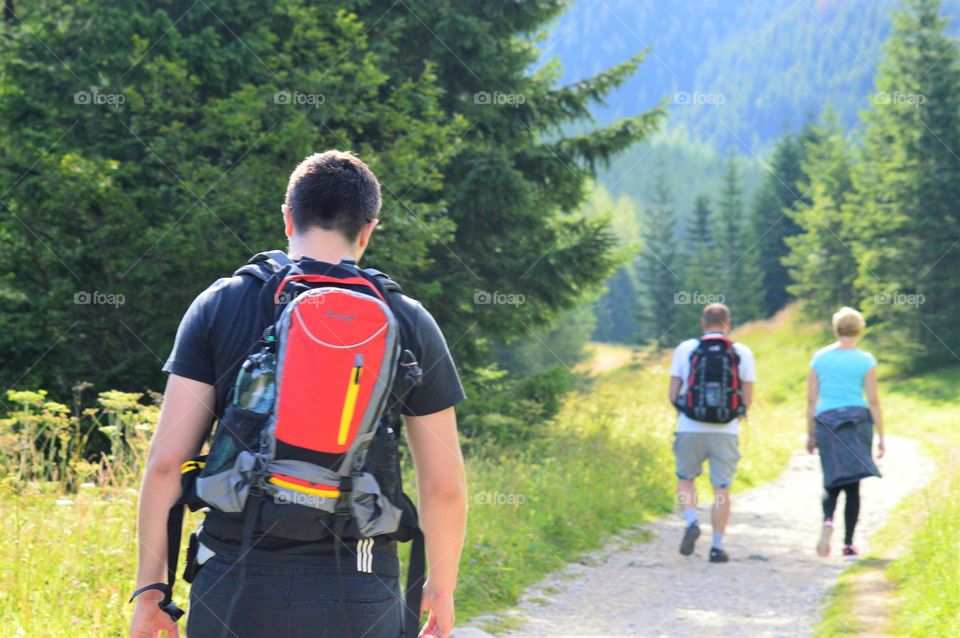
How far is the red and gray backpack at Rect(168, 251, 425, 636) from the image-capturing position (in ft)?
7.18

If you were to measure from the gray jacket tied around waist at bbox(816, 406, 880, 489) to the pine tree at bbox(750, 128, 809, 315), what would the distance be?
53.1 meters

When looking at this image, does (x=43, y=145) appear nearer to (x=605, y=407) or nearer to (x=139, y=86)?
(x=139, y=86)

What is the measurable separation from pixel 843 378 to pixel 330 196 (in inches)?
284

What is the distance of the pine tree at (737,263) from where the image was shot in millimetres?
57219

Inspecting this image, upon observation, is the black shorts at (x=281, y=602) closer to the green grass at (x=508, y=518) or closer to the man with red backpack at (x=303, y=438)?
the man with red backpack at (x=303, y=438)

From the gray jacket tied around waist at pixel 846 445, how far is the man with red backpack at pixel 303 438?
6.78m

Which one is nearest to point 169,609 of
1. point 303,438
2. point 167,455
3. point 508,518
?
point 167,455

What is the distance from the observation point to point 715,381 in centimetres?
844

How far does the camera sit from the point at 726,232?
66312 mm

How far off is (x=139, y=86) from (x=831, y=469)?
862 centimetres

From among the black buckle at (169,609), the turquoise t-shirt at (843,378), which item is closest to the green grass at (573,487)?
the turquoise t-shirt at (843,378)

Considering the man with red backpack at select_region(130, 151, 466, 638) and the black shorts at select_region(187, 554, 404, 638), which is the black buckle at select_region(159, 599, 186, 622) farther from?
the black shorts at select_region(187, 554, 404, 638)

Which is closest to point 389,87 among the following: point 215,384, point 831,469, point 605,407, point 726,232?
point 605,407

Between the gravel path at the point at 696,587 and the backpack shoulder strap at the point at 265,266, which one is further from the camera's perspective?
the gravel path at the point at 696,587
